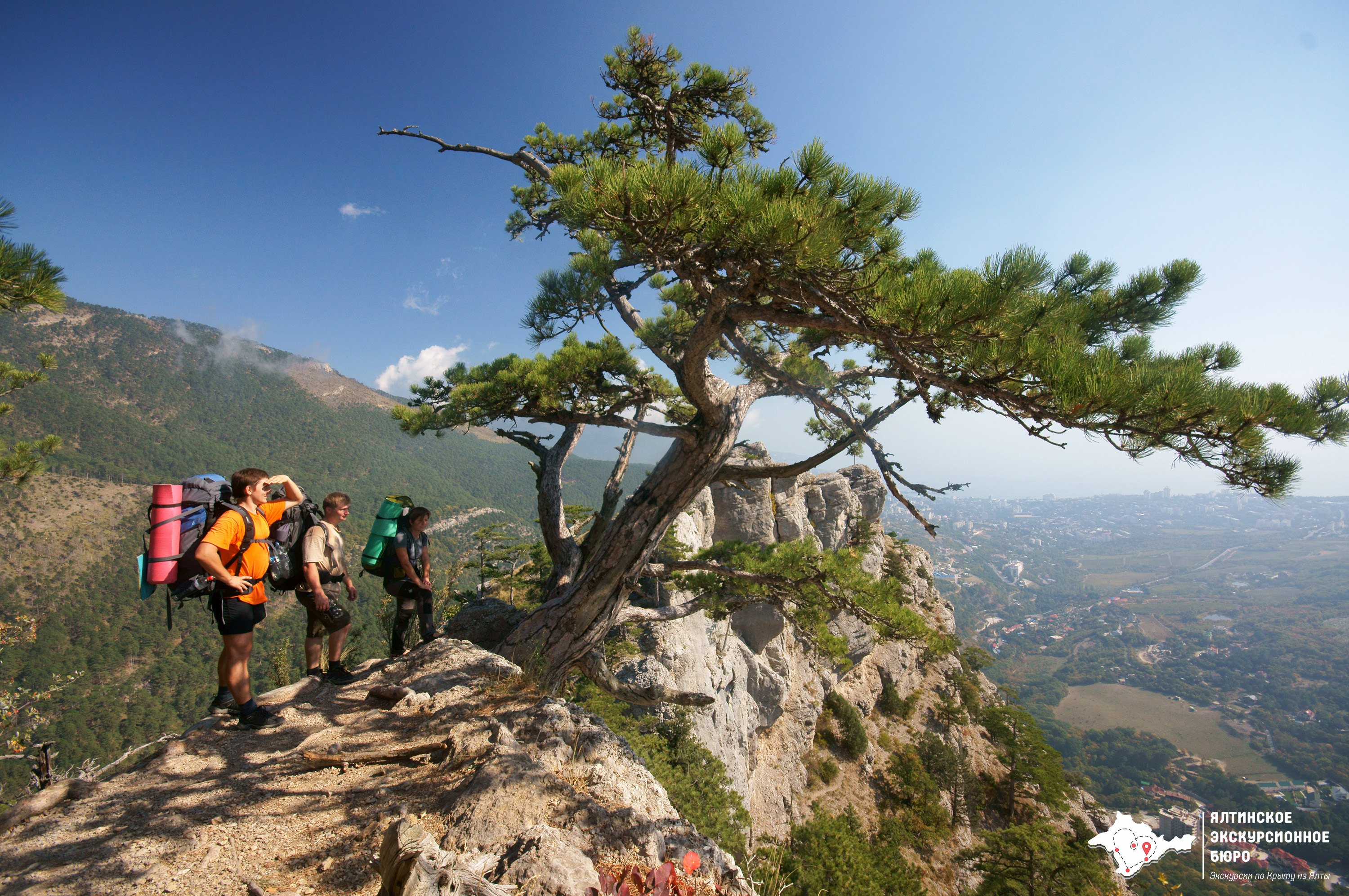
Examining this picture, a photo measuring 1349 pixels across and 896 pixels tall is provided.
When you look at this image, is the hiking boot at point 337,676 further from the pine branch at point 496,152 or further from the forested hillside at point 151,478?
the pine branch at point 496,152

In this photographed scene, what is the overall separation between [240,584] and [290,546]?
0.77m

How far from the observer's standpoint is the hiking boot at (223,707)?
3.41m

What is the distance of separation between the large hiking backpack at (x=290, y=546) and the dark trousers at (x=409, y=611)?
1017mm

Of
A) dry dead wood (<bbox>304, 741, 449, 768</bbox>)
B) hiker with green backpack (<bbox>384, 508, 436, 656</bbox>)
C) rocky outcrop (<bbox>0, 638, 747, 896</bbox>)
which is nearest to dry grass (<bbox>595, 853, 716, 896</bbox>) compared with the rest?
rocky outcrop (<bbox>0, 638, 747, 896</bbox>)

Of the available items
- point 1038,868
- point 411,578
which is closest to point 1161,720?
point 1038,868

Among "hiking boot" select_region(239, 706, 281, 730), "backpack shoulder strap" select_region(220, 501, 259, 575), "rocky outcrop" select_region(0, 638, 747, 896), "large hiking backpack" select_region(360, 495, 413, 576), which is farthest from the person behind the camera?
"large hiking backpack" select_region(360, 495, 413, 576)

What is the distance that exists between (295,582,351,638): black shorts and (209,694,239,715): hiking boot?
1.89ft

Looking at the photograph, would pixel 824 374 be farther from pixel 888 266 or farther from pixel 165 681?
pixel 165 681

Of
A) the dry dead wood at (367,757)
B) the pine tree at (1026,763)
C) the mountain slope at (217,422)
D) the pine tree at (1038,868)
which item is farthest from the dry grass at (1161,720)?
the mountain slope at (217,422)

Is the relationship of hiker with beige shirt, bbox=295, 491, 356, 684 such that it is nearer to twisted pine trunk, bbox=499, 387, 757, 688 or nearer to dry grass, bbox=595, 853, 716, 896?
→ twisted pine trunk, bbox=499, 387, 757, 688

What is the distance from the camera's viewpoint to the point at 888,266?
264 cm

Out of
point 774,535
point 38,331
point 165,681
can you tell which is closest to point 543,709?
point 774,535

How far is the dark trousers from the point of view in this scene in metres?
4.64

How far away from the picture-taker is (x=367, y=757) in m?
2.76
